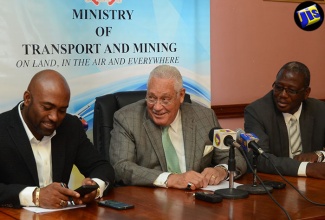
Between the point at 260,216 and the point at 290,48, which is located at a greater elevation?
the point at 290,48

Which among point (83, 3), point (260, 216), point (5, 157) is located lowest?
point (260, 216)

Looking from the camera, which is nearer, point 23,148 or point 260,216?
point 260,216

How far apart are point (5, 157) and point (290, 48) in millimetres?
3353

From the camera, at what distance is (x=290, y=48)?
18.2 feet

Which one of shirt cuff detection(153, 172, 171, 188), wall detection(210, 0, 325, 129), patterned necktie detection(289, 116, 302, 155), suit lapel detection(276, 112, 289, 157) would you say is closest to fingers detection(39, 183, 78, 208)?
shirt cuff detection(153, 172, 171, 188)

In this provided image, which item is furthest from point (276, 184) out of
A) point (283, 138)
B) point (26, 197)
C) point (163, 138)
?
point (26, 197)

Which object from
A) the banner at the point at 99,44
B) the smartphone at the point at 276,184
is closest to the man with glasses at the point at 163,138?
the smartphone at the point at 276,184

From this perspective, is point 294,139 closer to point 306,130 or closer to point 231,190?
point 306,130

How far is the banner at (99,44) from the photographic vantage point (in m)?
4.06

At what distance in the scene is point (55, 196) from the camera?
2.66 metres

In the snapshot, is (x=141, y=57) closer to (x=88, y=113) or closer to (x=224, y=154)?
(x=88, y=113)

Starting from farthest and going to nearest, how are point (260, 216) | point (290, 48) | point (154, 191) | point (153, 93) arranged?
point (290, 48), point (153, 93), point (154, 191), point (260, 216)

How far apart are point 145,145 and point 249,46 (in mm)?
2179

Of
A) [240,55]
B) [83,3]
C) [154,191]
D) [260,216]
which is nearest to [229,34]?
[240,55]
